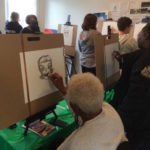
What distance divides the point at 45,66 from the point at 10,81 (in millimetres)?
249

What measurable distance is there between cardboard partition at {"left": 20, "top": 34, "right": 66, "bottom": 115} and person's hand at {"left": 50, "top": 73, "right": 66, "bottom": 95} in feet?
0.08

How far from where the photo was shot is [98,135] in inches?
36.6

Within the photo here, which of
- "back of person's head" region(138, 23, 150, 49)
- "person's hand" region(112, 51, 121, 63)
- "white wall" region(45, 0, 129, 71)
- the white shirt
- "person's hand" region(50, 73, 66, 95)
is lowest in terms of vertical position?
the white shirt

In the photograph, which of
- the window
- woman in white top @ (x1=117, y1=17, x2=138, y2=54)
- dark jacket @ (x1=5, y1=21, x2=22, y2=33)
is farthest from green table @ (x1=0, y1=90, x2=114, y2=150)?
the window

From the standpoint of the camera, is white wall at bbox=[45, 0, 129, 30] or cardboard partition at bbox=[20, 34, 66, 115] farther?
white wall at bbox=[45, 0, 129, 30]

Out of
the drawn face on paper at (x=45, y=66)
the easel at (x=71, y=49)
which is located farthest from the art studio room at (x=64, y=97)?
the easel at (x=71, y=49)

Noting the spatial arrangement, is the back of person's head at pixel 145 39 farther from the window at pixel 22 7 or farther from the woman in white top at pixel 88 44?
the window at pixel 22 7

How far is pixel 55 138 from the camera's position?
1.25 metres

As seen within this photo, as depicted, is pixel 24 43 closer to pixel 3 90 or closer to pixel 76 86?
pixel 3 90

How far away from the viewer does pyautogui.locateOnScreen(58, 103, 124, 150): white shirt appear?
Result: 911 millimetres

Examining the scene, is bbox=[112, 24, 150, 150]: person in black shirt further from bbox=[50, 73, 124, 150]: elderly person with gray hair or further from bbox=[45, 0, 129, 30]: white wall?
bbox=[45, 0, 129, 30]: white wall

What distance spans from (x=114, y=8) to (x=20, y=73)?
3.27 meters

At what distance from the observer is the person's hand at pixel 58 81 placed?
4.21ft

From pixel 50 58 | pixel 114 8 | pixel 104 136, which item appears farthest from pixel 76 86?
pixel 114 8
